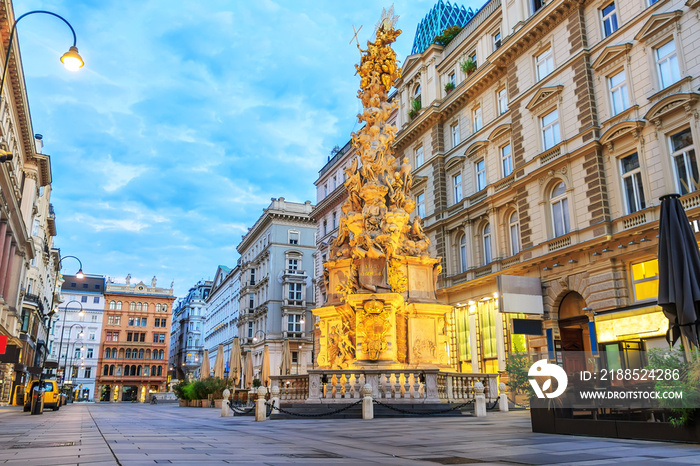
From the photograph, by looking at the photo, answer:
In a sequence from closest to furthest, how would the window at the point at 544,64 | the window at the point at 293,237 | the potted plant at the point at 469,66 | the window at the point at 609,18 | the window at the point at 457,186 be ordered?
the window at the point at 609,18, the window at the point at 544,64, the potted plant at the point at 469,66, the window at the point at 457,186, the window at the point at 293,237

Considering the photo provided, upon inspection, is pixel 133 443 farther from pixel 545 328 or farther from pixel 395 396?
pixel 545 328

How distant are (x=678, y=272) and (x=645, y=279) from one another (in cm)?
1242

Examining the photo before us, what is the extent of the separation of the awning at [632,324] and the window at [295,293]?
4726cm

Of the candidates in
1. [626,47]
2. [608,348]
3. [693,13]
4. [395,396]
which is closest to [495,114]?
[626,47]

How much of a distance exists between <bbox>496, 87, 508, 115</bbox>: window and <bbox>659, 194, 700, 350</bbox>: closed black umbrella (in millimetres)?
21821

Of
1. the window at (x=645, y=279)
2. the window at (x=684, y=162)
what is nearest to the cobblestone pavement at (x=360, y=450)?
the window at (x=645, y=279)

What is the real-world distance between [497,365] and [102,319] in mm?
96681

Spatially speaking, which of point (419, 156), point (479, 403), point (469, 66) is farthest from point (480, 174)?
point (479, 403)

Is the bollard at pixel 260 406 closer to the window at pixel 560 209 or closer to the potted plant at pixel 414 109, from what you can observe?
the window at pixel 560 209

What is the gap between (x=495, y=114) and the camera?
33.1 m

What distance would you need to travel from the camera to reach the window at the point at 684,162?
68.1ft

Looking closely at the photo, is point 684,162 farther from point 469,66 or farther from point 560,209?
point 469,66

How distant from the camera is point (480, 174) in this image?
34.0 m

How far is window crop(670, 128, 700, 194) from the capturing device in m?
20.8
